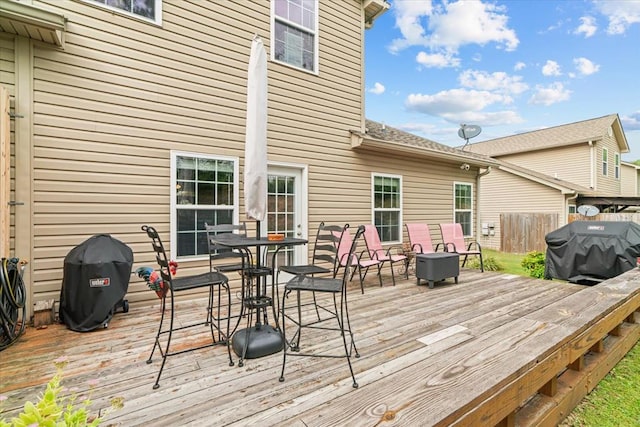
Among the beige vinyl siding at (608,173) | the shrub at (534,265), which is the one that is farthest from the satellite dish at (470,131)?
the beige vinyl siding at (608,173)

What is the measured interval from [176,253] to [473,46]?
1543 cm

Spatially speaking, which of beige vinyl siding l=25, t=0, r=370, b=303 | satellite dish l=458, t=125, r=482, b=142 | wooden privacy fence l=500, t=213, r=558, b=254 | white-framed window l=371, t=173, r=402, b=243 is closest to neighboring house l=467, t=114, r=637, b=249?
wooden privacy fence l=500, t=213, r=558, b=254

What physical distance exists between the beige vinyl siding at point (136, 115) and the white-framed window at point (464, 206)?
4430 mm

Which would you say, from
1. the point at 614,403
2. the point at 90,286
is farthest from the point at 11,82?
the point at 614,403

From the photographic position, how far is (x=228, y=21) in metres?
4.53

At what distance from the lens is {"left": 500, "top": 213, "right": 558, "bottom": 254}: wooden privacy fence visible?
11.0m

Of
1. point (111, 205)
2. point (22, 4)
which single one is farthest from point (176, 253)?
point (22, 4)

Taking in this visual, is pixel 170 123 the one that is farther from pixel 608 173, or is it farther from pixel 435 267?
pixel 608 173

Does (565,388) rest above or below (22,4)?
below

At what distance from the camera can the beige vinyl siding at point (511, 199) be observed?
1178 centimetres

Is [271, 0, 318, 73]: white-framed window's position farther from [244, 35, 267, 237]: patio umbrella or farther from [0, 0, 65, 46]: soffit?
[0, 0, 65, 46]: soffit

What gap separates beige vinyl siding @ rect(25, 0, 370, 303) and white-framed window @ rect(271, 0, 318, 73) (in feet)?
0.56

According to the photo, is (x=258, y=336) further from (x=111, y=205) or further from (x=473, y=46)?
(x=473, y=46)

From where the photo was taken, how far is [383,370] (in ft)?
7.45
